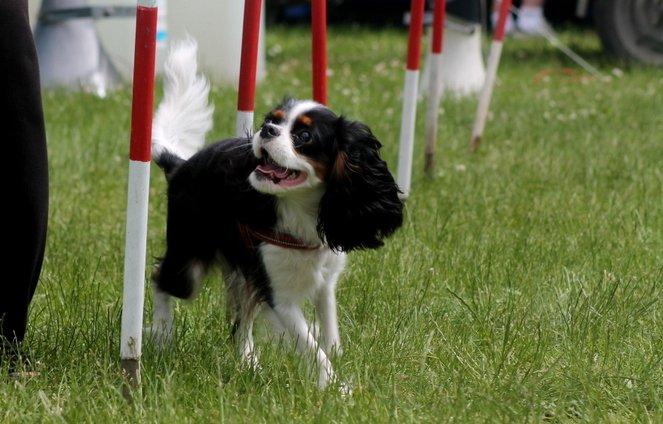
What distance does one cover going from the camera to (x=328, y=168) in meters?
3.13

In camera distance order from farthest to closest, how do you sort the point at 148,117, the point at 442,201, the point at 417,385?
the point at 442,201 < the point at 417,385 < the point at 148,117

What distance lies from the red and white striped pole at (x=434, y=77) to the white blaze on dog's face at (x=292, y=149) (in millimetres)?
2444

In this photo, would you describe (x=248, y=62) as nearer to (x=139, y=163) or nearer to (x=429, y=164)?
(x=139, y=163)

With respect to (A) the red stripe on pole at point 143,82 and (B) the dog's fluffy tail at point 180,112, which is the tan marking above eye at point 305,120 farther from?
(B) the dog's fluffy tail at point 180,112

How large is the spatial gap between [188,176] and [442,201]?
204cm

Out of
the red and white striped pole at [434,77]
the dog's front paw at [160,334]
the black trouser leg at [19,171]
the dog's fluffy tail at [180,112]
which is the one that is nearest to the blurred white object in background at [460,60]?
the red and white striped pole at [434,77]

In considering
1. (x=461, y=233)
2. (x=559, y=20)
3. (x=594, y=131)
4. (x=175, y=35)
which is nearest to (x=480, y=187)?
(x=461, y=233)

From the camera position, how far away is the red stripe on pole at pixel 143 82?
2.69 metres

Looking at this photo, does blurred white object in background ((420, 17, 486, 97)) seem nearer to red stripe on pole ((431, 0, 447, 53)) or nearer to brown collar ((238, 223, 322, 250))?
red stripe on pole ((431, 0, 447, 53))

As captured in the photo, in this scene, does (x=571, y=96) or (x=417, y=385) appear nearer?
(x=417, y=385)

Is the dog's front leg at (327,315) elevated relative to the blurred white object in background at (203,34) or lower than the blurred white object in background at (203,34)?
elevated

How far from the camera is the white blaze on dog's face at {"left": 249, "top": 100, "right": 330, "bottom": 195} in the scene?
301 cm

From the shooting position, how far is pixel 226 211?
3287 mm

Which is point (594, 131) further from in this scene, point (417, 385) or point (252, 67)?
point (417, 385)
